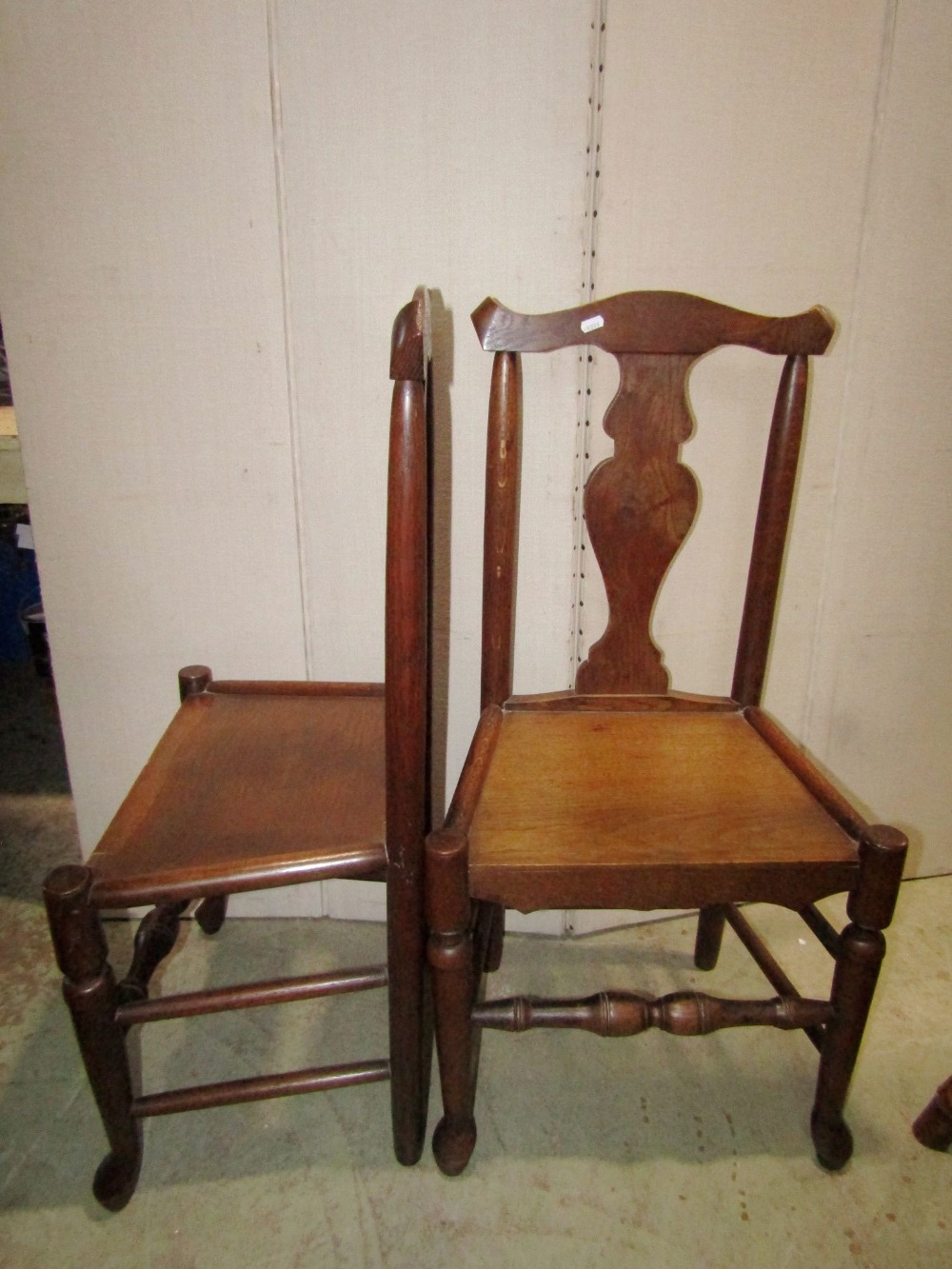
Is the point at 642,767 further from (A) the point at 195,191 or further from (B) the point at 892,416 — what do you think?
(A) the point at 195,191

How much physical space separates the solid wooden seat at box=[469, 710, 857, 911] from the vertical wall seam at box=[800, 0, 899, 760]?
1.27 ft

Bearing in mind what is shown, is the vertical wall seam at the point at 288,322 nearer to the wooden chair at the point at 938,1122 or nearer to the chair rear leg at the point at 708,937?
the chair rear leg at the point at 708,937

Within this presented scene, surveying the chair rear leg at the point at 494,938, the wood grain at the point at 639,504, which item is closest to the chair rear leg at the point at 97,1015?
the chair rear leg at the point at 494,938

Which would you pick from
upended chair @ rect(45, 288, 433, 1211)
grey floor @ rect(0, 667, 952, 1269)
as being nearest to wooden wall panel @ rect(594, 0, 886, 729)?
upended chair @ rect(45, 288, 433, 1211)

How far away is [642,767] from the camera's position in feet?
3.25

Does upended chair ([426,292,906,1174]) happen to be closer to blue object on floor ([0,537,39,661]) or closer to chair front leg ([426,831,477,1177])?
chair front leg ([426,831,477,1177])

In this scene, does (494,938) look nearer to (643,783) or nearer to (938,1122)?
(643,783)

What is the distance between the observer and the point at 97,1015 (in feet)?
2.80

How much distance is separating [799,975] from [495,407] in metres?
1.05

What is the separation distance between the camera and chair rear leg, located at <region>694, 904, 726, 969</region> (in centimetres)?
128

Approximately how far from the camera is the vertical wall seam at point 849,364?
3.48 ft

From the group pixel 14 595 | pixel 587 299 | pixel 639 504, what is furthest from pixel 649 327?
pixel 14 595

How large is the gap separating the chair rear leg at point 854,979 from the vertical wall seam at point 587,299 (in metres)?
0.54

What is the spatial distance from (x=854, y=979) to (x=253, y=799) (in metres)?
0.72
